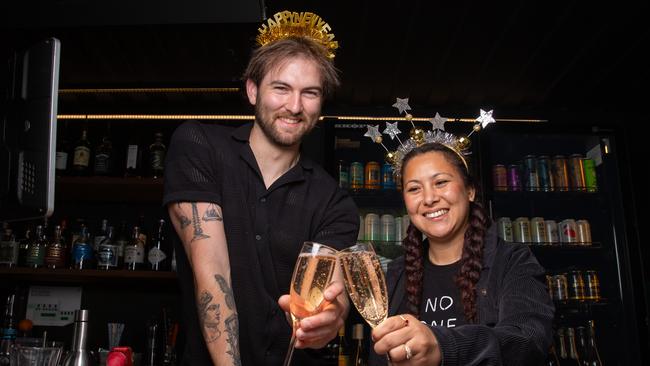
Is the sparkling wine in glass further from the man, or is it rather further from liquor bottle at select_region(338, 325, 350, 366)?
liquor bottle at select_region(338, 325, 350, 366)

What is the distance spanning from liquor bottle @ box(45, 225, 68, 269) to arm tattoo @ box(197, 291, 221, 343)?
6.38 feet

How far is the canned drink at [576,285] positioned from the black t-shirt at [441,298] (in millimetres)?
1831

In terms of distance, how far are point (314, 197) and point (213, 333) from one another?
0.60 metres

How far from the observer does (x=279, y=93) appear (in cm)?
162

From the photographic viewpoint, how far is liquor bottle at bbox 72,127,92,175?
3.11 meters

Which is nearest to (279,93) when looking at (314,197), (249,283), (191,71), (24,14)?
(314,197)

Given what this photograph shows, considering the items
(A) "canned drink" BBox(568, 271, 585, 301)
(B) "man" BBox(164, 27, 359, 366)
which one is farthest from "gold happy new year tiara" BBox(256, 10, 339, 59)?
(A) "canned drink" BBox(568, 271, 585, 301)

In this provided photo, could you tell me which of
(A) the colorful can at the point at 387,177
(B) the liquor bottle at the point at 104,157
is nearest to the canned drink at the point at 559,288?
(A) the colorful can at the point at 387,177

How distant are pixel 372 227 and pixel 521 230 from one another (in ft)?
2.97

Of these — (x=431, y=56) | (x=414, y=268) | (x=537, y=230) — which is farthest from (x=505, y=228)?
(x=414, y=268)

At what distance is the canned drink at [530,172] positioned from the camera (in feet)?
11.2

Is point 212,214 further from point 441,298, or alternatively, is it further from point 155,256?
point 155,256

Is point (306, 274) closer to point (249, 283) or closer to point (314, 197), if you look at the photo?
point (249, 283)

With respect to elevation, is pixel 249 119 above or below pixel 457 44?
below
